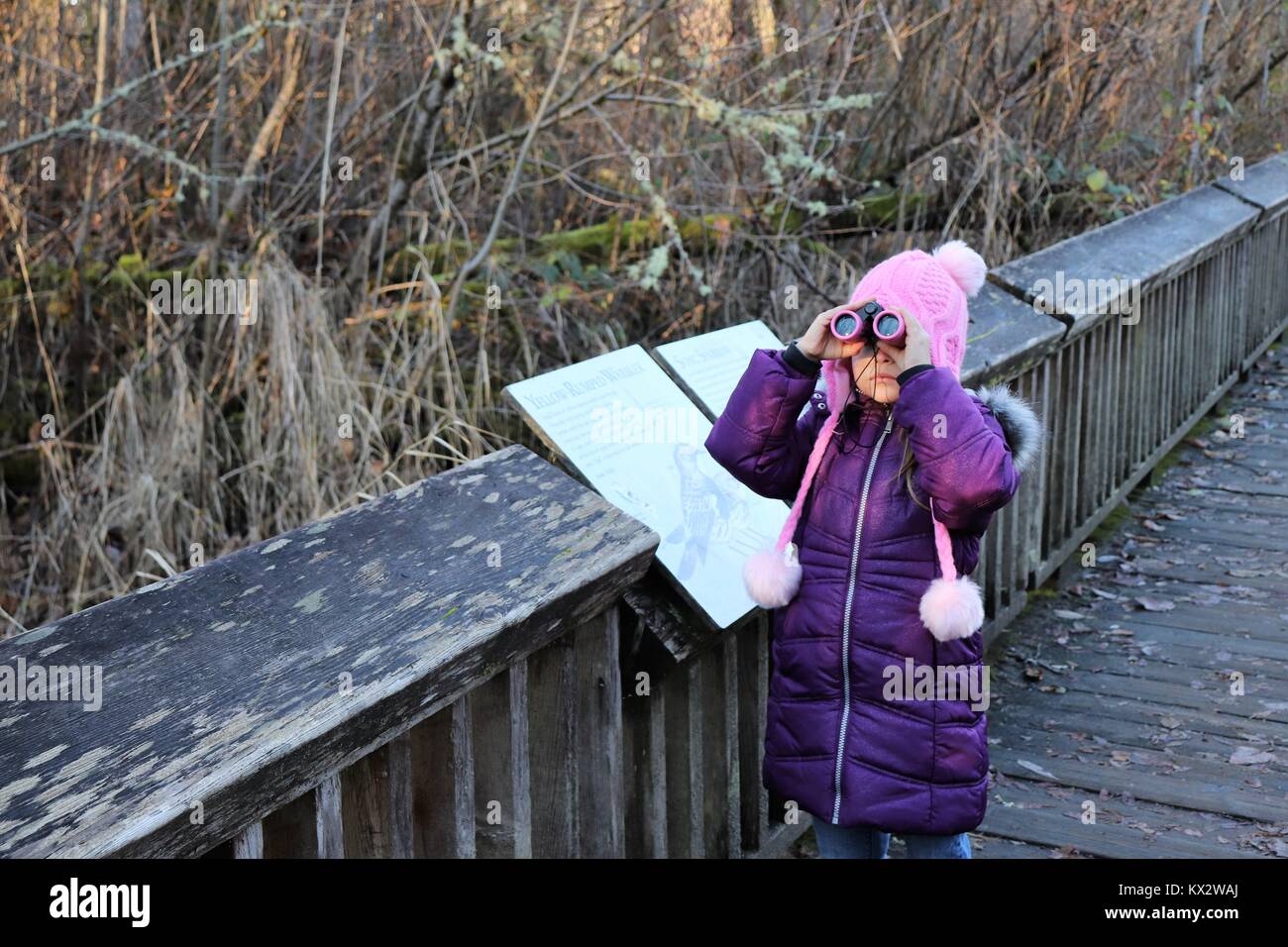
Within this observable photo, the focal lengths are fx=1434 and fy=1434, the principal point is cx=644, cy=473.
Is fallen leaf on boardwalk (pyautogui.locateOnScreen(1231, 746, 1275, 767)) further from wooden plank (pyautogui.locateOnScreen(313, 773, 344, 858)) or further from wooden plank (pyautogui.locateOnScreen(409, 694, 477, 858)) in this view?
wooden plank (pyautogui.locateOnScreen(313, 773, 344, 858))

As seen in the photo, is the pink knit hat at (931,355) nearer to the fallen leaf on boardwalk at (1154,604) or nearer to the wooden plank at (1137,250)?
the wooden plank at (1137,250)

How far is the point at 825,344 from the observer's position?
109 inches

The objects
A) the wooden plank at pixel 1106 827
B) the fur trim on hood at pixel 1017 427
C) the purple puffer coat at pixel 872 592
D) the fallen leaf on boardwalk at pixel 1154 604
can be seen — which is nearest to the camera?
the purple puffer coat at pixel 872 592

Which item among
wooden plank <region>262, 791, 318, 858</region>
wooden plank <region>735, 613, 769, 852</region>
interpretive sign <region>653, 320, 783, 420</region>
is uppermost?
interpretive sign <region>653, 320, 783, 420</region>

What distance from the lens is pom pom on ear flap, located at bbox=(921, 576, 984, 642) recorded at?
2662 mm

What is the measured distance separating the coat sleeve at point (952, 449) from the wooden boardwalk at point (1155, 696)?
1.27 meters

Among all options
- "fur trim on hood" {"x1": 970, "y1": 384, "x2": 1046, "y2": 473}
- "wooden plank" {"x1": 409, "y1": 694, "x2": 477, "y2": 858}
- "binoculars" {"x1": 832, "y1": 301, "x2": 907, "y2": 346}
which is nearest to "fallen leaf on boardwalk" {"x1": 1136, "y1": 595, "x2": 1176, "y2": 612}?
"fur trim on hood" {"x1": 970, "y1": 384, "x2": 1046, "y2": 473}

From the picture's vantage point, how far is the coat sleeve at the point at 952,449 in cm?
266

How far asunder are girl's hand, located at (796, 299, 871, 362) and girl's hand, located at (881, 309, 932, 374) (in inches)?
2.9

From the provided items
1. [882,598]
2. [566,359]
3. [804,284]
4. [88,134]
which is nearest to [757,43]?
[804,284]

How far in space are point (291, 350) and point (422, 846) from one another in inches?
177

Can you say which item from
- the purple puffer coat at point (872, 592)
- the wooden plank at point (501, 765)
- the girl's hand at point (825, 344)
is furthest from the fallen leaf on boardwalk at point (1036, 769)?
the wooden plank at point (501, 765)

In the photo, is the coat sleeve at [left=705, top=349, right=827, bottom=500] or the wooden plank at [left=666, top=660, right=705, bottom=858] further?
the wooden plank at [left=666, top=660, right=705, bottom=858]

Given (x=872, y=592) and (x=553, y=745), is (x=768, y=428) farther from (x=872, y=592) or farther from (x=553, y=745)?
(x=553, y=745)
